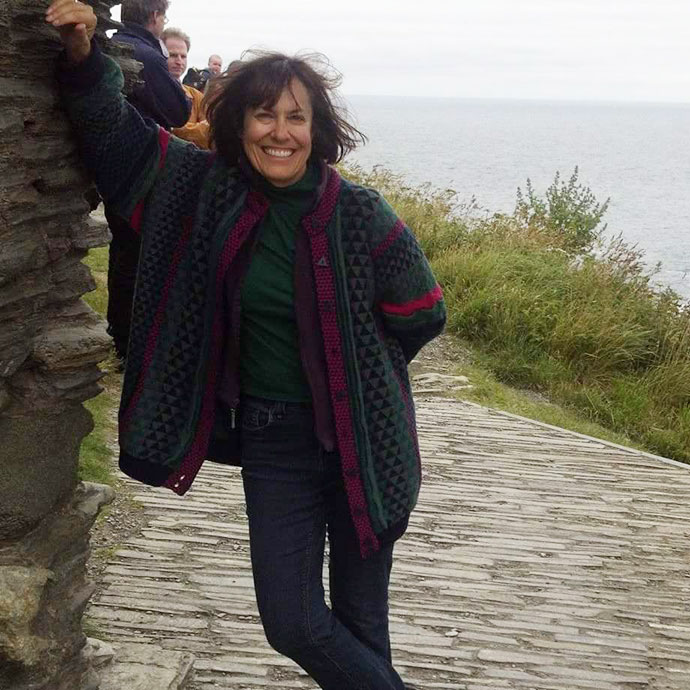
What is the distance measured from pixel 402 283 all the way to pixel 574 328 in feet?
28.4

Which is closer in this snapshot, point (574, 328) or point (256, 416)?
point (256, 416)

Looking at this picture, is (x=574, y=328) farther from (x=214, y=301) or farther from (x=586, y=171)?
(x=586, y=171)

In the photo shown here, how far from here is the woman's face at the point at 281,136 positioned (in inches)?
117

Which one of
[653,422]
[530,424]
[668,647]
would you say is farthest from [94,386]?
[653,422]

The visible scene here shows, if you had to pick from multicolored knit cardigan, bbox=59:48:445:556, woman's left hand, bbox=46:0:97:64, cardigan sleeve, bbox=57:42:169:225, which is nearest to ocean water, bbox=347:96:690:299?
multicolored knit cardigan, bbox=59:48:445:556

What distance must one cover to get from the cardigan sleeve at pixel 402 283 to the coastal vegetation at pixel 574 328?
6.45m

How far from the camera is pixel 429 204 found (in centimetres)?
1627

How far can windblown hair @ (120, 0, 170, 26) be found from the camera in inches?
257

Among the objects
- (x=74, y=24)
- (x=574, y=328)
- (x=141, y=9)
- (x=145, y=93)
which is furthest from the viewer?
(x=574, y=328)

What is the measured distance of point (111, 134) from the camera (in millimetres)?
2941

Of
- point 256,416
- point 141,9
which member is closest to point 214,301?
point 256,416

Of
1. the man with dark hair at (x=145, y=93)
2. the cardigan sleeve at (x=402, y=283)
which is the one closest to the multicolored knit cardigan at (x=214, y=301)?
the cardigan sleeve at (x=402, y=283)

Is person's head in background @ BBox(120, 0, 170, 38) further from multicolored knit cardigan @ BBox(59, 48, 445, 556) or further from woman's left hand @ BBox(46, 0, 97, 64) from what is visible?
woman's left hand @ BBox(46, 0, 97, 64)

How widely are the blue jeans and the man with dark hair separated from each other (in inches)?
129
